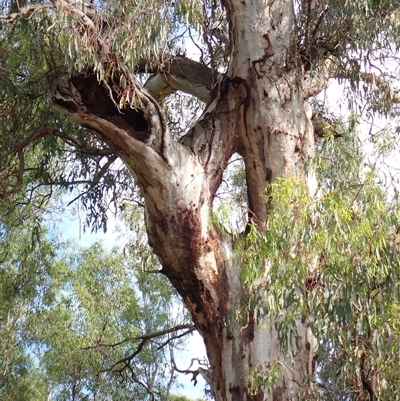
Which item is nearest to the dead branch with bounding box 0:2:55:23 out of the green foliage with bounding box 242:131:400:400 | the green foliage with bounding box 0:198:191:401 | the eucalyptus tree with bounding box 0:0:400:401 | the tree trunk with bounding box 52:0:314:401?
the eucalyptus tree with bounding box 0:0:400:401

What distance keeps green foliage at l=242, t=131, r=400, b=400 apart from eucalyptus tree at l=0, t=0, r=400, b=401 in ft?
0.25

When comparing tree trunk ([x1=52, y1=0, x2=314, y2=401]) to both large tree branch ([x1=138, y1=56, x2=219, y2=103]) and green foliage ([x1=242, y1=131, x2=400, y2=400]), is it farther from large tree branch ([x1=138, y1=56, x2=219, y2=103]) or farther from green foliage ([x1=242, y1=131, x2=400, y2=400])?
large tree branch ([x1=138, y1=56, x2=219, y2=103])

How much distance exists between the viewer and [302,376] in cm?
388

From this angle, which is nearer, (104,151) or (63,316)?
(104,151)

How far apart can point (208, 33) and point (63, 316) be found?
6.01m

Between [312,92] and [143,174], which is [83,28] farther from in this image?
[312,92]

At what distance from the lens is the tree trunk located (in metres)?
3.94

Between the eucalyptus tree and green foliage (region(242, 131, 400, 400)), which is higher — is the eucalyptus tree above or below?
above

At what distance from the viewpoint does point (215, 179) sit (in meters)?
4.37

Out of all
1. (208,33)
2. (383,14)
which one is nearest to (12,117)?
(208,33)

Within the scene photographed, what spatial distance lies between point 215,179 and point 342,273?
4.13 feet

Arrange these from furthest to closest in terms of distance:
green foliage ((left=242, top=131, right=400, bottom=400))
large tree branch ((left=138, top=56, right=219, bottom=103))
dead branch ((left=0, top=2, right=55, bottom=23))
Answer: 1. large tree branch ((left=138, top=56, right=219, bottom=103))
2. dead branch ((left=0, top=2, right=55, bottom=23))
3. green foliage ((left=242, top=131, right=400, bottom=400))

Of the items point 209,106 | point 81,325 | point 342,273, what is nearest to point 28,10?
point 209,106

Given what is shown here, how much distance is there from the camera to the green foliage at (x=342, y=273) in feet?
10.8
